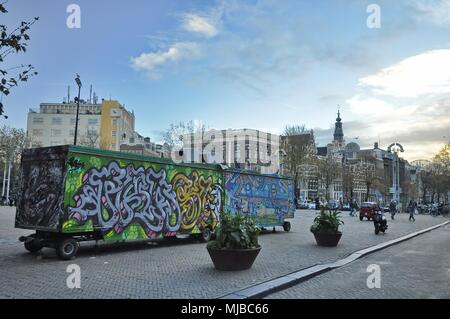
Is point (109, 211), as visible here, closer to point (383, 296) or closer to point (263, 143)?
point (383, 296)

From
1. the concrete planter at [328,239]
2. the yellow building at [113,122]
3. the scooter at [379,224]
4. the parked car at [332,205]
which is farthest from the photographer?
the yellow building at [113,122]

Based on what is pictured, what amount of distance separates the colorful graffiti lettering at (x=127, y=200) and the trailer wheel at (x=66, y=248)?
2.20 feet

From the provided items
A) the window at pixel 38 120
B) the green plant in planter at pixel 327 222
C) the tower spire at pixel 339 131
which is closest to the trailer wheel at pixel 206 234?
the green plant in planter at pixel 327 222

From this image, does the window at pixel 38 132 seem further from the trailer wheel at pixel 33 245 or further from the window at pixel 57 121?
the trailer wheel at pixel 33 245

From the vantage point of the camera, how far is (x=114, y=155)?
12.6 meters

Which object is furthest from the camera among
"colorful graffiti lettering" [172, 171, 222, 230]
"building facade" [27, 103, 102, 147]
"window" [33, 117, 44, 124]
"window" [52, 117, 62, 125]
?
"window" [33, 117, 44, 124]

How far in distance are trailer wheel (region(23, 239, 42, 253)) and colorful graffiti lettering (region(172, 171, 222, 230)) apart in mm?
4916

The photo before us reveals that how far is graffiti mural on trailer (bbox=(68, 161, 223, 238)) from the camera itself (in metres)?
11.9

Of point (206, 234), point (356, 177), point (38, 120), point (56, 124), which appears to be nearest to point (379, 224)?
point (206, 234)

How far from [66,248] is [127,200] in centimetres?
261

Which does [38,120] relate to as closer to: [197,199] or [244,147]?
[244,147]

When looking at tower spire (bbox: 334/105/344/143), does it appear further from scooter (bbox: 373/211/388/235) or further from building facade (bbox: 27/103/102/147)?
scooter (bbox: 373/211/388/235)

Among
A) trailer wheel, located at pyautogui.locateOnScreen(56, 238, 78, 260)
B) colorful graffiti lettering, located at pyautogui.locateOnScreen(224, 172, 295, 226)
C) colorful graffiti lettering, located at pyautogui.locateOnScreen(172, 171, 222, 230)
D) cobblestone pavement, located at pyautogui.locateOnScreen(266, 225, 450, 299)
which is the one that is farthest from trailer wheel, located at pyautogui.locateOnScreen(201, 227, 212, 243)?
cobblestone pavement, located at pyautogui.locateOnScreen(266, 225, 450, 299)

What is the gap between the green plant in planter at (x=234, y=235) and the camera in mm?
9586
